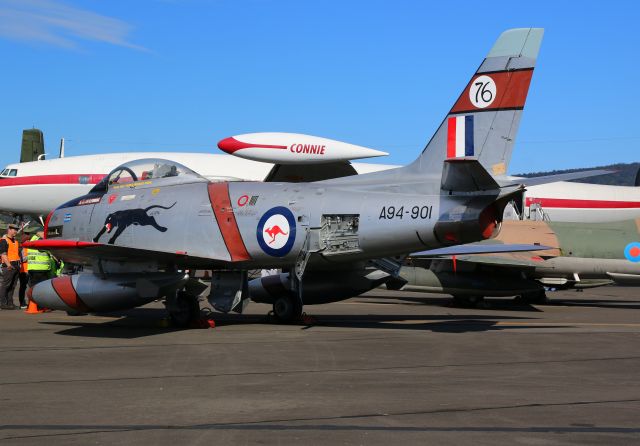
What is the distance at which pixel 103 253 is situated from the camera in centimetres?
1275

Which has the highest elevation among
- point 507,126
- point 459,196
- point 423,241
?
point 507,126

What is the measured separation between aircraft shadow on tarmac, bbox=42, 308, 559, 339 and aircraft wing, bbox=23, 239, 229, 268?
4.02ft

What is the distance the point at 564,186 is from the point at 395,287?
23359 millimetres

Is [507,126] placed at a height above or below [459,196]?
above

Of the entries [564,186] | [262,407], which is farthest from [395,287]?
[564,186]

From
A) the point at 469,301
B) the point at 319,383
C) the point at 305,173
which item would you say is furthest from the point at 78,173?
the point at 319,383

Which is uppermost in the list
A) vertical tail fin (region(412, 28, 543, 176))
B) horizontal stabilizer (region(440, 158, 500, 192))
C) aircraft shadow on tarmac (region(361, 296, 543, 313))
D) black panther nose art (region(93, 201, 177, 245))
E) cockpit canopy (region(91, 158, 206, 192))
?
vertical tail fin (region(412, 28, 543, 176))

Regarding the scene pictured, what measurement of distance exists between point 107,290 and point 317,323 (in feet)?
13.0

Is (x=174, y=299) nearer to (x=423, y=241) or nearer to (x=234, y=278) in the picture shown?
(x=234, y=278)

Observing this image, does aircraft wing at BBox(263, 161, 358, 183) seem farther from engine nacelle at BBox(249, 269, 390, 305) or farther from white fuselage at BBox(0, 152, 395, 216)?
engine nacelle at BBox(249, 269, 390, 305)

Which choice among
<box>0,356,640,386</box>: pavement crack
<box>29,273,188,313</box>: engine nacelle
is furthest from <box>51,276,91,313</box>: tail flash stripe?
<box>0,356,640,386</box>: pavement crack

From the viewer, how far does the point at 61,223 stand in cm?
1544

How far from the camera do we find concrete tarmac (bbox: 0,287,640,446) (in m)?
5.93

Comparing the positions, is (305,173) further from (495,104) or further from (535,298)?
(495,104)
